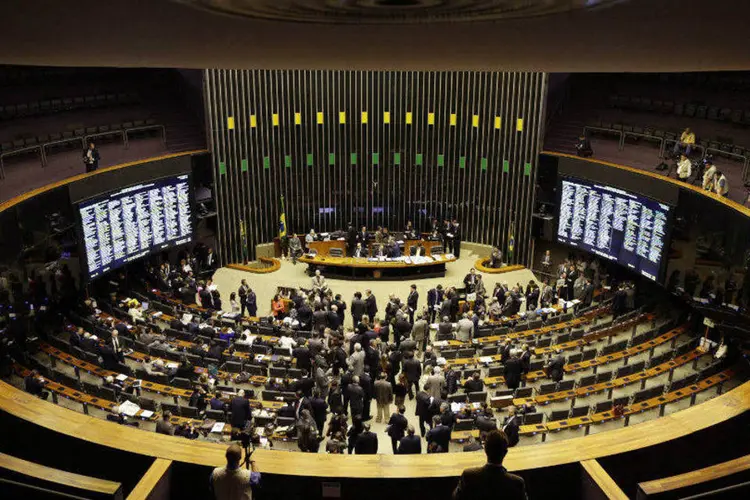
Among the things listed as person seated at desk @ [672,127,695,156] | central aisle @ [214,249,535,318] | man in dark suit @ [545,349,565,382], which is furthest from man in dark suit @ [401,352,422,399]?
person seated at desk @ [672,127,695,156]

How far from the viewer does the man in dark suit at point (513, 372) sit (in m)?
10.3

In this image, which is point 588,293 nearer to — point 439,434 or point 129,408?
point 439,434

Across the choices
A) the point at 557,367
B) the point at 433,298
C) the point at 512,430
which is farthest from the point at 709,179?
the point at 512,430

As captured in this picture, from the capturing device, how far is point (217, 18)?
3.95ft

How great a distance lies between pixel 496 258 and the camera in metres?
17.7

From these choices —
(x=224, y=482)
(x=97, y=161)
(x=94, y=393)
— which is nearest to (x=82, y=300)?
(x=97, y=161)

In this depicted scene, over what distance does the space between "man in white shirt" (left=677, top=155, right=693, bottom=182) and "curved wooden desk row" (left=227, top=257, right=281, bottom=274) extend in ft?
35.0

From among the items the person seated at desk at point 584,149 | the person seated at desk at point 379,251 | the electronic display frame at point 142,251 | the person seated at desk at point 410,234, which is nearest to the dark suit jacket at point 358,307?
the person seated at desk at point 379,251

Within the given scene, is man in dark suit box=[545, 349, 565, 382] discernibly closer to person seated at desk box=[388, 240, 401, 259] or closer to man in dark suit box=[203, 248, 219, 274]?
person seated at desk box=[388, 240, 401, 259]

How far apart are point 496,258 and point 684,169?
20.3 feet

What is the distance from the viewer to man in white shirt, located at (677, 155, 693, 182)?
12.4 m

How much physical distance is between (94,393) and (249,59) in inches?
364

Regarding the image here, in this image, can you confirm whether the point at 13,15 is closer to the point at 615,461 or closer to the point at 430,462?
the point at 430,462

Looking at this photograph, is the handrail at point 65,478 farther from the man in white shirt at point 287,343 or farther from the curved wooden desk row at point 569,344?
the curved wooden desk row at point 569,344
